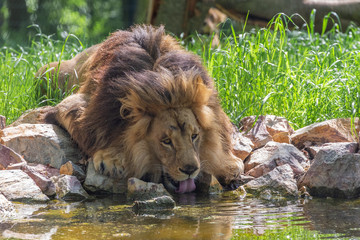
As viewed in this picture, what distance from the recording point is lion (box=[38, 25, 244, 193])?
4.05 metres

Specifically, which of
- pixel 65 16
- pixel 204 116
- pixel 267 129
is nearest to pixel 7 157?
pixel 204 116

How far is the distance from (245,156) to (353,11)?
4579 millimetres

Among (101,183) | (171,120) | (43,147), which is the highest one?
(171,120)

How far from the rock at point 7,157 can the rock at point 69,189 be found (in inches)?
14.3

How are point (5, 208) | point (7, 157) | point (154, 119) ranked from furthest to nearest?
point (7, 157)
point (154, 119)
point (5, 208)

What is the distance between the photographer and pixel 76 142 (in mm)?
4684

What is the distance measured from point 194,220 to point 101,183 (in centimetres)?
109

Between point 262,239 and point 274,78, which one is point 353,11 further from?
point 262,239

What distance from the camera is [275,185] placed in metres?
4.09

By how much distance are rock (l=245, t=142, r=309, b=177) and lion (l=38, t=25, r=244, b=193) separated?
0.45 ft

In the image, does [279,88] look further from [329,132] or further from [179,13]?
[179,13]

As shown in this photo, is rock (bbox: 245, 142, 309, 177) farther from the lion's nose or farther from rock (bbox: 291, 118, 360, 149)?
the lion's nose

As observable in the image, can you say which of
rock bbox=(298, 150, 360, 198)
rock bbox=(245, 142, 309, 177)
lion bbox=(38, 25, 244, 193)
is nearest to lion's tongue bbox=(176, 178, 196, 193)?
lion bbox=(38, 25, 244, 193)

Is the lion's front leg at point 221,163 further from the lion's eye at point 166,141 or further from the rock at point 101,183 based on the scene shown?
the rock at point 101,183
